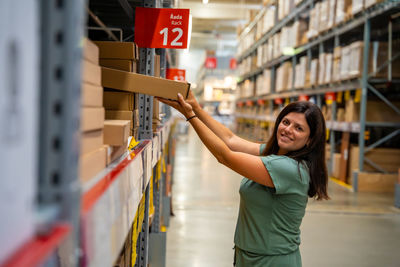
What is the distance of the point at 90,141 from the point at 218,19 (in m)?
22.7

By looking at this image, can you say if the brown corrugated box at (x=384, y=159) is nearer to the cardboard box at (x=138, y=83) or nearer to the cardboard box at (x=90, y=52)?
the cardboard box at (x=138, y=83)

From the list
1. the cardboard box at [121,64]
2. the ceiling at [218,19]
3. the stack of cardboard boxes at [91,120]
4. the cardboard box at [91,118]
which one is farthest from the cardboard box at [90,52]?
the ceiling at [218,19]

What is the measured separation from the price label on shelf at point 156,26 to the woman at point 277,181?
48cm

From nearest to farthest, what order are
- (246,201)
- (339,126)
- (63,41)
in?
(63,41) → (246,201) → (339,126)

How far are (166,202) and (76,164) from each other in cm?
396

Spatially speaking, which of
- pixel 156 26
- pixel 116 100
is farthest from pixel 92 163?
pixel 156 26

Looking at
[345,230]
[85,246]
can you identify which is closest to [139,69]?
[85,246]

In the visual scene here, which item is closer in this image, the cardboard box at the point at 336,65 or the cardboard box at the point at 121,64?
the cardboard box at the point at 121,64

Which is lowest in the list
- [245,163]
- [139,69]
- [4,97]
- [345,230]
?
[345,230]

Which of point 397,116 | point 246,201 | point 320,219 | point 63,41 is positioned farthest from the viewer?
point 397,116

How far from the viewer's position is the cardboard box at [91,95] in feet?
2.96

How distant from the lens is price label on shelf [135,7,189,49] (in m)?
2.33

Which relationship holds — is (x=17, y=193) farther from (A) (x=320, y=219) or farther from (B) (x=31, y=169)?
(A) (x=320, y=219)

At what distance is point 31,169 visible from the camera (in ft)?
1.85
